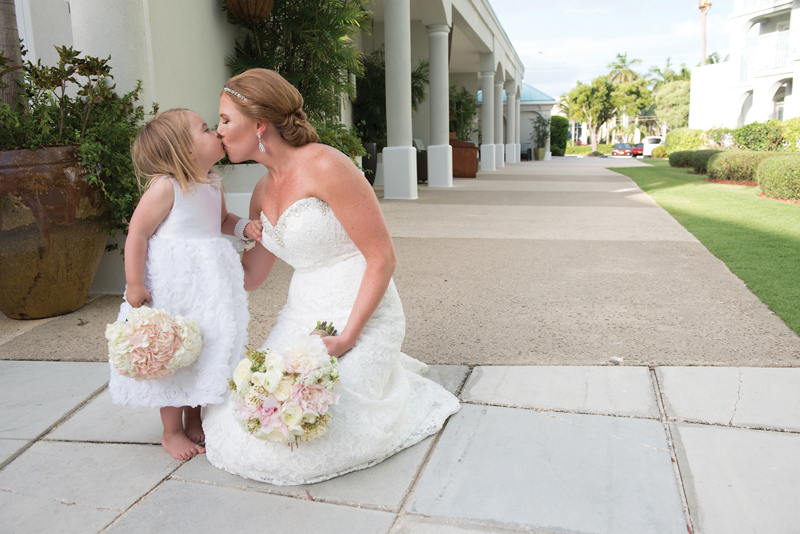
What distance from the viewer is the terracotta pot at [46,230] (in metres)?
3.57

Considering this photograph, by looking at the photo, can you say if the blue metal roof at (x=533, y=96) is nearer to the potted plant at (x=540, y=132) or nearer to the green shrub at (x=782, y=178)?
the potted plant at (x=540, y=132)

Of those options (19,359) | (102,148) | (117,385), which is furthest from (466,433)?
(102,148)

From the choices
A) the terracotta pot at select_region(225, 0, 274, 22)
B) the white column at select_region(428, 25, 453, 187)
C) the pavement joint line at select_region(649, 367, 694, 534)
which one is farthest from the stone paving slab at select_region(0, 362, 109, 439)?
the white column at select_region(428, 25, 453, 187)

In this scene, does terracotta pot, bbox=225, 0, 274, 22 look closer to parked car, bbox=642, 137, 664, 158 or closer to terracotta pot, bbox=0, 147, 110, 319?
terracotta pot, bbox=0, 147, 110, 319

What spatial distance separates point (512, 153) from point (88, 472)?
1058 inches

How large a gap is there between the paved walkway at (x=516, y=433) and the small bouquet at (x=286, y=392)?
0.91ft

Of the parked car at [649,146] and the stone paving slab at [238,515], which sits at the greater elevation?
the parked car at [649,146]

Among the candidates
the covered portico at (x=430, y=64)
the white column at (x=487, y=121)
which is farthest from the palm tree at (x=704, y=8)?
the white column at (x=487, y=121)

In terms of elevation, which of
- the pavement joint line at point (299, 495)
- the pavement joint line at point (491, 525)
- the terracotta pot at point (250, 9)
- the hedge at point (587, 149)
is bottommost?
the pavement joint line at point (299, 495)

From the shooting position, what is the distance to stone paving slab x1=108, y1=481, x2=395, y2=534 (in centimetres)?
179

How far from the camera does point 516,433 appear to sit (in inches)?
92.2

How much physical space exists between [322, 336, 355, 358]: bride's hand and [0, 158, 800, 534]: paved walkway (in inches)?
17.3

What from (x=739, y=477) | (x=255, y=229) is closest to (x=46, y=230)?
(x=255, y=229)

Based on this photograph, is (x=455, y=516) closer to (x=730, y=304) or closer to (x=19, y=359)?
(x=19, y=359)
